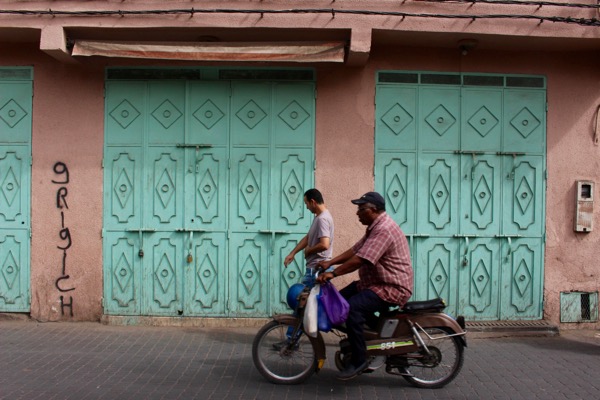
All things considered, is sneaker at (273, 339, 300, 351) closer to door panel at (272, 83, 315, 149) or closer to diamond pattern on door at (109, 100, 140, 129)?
door panel at (272, 83, 315, 149)

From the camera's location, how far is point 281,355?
5.15 m

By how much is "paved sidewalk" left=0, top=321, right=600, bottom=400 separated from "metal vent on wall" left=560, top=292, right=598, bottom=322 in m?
0.27

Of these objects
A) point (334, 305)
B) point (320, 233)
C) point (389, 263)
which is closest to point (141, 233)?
point (320, 233)

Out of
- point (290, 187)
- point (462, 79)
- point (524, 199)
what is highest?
point (462, 79)

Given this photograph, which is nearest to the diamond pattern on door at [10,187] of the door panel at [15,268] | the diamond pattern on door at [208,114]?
the door panel at [15,268]

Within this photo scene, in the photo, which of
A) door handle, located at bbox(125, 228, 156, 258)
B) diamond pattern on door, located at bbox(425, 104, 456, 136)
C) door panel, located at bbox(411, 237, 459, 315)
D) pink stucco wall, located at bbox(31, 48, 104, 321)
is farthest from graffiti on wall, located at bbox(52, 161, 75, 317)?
diamond pattern on door, located at bbox(425, 104, 456, 136)

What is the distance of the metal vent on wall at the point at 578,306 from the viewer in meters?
7.34

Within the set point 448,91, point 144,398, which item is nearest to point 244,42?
point 448,91

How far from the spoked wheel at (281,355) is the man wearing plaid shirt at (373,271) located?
370 mm

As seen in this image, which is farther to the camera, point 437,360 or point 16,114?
point 16,114

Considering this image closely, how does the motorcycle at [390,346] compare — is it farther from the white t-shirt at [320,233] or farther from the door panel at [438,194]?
the door panel at [438,194]

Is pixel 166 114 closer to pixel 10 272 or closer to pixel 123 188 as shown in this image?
pixel 123 188

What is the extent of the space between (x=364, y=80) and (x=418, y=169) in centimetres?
130

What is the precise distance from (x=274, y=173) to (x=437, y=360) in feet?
10.3
